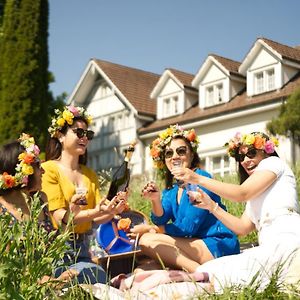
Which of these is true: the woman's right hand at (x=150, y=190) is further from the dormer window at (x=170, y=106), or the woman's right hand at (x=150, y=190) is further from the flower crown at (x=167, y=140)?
the dormer window at (x=170, y=106)

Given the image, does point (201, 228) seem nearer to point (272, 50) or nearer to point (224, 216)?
point (224, 216)

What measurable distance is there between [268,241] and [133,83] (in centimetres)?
2548

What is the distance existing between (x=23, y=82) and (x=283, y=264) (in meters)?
19.9

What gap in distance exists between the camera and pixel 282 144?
795 inches

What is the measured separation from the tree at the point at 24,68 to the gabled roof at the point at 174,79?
193 inches

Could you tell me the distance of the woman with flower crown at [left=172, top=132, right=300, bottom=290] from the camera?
147 inches

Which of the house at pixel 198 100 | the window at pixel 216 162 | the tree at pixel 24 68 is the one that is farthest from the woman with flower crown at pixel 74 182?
the window at pixel 216 162

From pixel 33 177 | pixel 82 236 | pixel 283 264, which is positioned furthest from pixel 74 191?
pixel 283 264

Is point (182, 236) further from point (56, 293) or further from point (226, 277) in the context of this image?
point (56, 293)

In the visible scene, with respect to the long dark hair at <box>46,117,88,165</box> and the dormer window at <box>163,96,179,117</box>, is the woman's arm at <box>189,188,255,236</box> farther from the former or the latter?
the dormer window at <box>163,96,179,117</box>

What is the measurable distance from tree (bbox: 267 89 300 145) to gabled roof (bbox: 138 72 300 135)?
15.9ft

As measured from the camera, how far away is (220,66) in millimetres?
23125

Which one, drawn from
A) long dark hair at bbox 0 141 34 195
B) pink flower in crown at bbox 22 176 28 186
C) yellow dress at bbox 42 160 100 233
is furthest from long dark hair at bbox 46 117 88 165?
pink flower in crown at bbox 22 176 28 186

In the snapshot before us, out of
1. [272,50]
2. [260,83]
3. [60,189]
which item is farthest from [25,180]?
[260,83]
